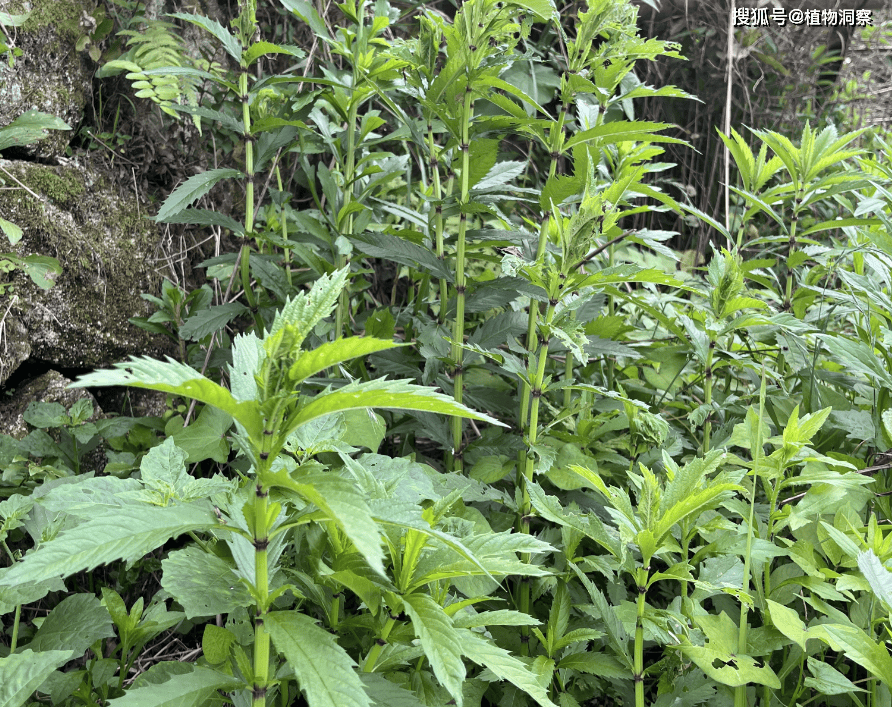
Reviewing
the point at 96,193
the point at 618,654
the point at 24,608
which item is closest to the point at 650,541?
the point at 618,654

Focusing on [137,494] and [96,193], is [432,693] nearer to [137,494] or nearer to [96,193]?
[137,494]

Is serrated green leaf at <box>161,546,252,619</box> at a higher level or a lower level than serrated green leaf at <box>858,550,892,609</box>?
higher

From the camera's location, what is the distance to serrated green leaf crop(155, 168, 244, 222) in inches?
69.4

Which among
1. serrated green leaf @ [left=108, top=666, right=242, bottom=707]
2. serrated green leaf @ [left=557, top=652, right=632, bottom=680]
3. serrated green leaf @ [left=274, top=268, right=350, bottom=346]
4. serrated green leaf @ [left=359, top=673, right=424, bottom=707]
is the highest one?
serrated green leaf @ [left=274, top=268, right=350, bottom=346]

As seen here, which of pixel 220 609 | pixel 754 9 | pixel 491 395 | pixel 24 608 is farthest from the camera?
pixel 754 9

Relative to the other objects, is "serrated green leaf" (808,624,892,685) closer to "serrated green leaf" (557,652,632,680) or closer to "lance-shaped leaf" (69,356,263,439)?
"serrated green leaf" (557,652,632,680)

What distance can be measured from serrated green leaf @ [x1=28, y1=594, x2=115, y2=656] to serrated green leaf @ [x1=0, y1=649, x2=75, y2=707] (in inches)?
7.6

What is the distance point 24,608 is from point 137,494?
3.55 feet

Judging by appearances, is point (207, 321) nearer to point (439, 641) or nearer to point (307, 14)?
point (307, 14)

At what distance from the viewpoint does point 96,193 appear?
7.72 feet

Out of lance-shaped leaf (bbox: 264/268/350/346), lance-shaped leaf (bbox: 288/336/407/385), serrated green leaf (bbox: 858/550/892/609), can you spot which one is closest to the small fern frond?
lance-shaped leaf (bbox: 264/268/350/346)

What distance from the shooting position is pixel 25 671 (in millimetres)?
1064

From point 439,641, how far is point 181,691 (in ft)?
1.22

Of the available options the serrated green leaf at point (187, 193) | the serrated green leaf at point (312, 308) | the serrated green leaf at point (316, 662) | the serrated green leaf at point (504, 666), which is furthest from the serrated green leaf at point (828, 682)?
the serrated green leaf at point (187, 193)
